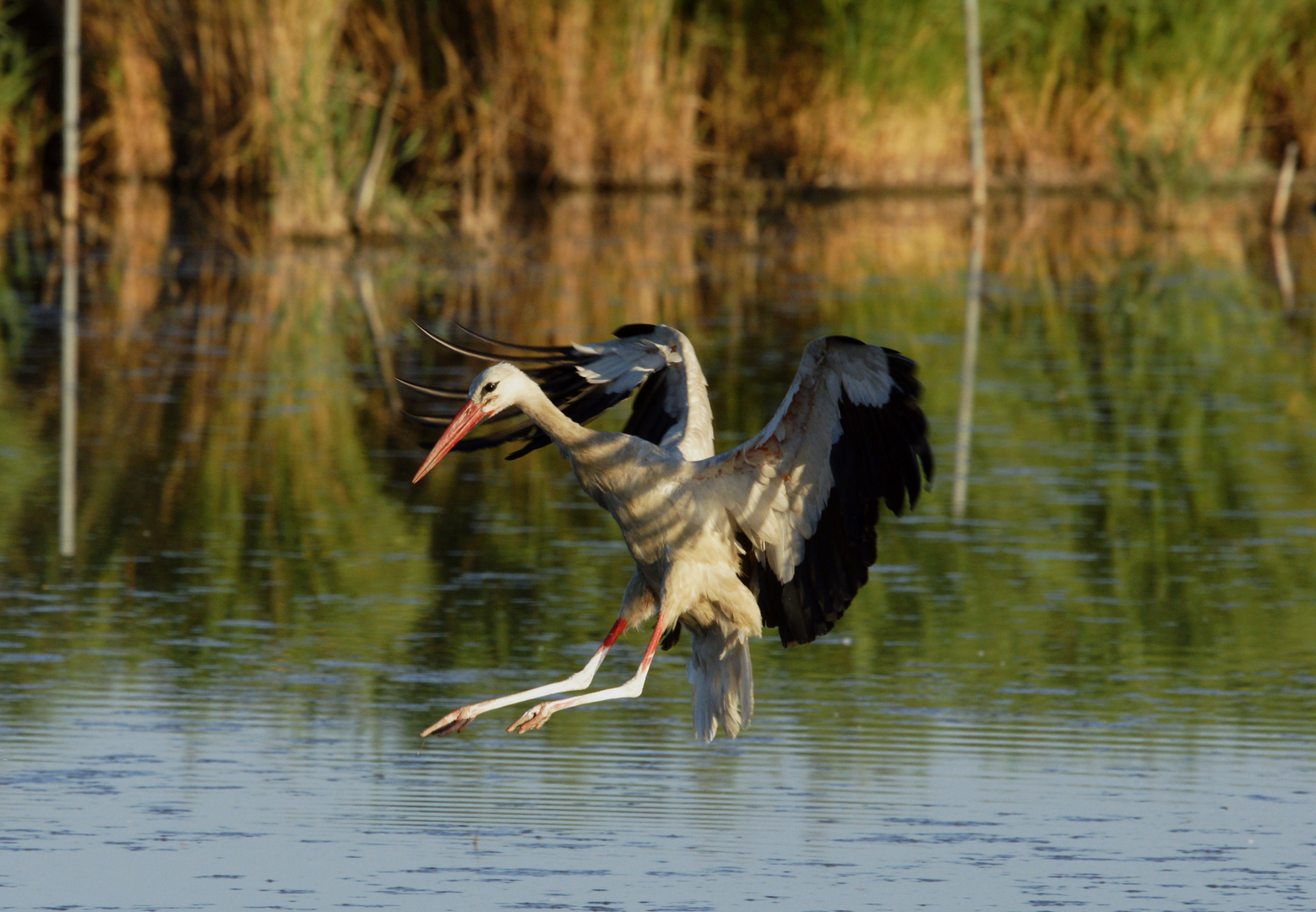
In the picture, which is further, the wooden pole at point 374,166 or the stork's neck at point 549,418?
the wooden pole at point 374,166

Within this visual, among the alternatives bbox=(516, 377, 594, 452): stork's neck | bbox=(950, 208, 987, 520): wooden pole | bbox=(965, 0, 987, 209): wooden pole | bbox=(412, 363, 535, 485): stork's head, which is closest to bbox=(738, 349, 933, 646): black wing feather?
bbox=(516, 377, 594, 452): stork's neck

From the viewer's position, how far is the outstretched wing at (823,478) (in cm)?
633

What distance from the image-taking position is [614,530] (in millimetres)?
9961

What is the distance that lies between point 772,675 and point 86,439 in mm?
4933

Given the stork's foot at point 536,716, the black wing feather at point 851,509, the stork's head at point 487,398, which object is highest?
the stork's head at point 487,398

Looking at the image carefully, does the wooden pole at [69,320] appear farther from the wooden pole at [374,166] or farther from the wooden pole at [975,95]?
the wooden pole at [975,95]

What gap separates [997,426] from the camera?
485 inches

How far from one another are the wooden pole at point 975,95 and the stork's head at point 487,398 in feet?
62.8

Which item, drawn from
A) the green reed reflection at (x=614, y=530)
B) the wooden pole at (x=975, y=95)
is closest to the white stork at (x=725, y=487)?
the green reed reflection at (x=614, y=530)

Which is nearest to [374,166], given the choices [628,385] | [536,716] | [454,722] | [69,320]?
[69,320]

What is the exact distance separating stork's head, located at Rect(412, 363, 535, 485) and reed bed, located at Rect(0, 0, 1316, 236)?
15.4m

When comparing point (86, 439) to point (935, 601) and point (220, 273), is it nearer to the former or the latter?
point (935, 601)

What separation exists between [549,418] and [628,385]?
84cm

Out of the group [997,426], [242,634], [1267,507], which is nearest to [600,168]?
[997,426]
